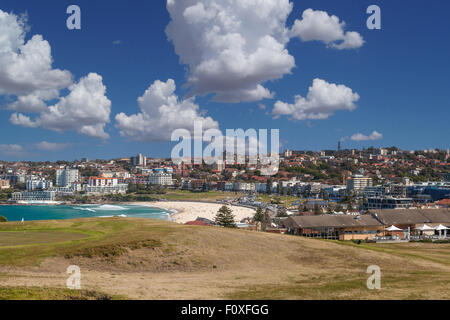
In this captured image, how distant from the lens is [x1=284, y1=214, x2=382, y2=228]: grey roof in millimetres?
44469

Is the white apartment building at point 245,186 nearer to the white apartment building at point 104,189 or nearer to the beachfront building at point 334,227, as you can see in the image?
the white apartment building at point 104,189

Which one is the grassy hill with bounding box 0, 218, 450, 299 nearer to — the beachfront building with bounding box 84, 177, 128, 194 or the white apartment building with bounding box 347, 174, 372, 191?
the white apartment building with bounding box 347, 174, 372, 191

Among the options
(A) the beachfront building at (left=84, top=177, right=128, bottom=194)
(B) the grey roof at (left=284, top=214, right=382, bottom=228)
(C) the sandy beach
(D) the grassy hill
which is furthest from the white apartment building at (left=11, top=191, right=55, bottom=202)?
(D) the grassy hill

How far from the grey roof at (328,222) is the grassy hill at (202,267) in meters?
16.6

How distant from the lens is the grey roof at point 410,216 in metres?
49.4

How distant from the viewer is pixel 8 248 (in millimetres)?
21766

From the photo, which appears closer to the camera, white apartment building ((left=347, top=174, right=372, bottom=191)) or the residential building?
the residential building

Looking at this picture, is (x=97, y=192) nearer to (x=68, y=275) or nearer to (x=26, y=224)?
(x=26, y=224)

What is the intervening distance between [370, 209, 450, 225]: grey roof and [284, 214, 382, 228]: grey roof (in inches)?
82.9

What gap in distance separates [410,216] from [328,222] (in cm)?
1357

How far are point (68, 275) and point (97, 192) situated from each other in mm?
182626

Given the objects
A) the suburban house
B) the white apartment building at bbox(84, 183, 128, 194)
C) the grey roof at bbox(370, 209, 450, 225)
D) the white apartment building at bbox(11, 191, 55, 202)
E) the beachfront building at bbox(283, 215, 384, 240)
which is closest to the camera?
the beachfront building at bbox(283, 215, 384, 240)

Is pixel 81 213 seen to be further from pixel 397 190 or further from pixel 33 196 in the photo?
pixel 397 190
